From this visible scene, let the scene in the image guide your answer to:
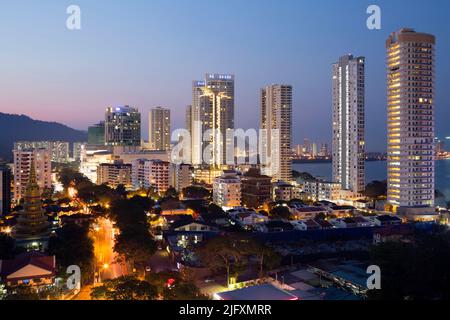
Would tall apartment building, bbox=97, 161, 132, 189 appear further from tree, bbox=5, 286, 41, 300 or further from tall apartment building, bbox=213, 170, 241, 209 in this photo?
tree, bbox=5, 286, 41, 300

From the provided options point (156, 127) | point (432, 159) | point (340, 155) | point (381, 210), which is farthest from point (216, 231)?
point (156, 127)

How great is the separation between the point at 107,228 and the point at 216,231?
301 centimetres

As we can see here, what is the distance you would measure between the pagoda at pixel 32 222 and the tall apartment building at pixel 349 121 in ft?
37.0

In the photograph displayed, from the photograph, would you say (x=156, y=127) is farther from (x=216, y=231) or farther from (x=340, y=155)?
(x=216, y=231)

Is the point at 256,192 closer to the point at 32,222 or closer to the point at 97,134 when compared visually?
the point at 32,222

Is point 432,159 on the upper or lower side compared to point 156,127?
lower

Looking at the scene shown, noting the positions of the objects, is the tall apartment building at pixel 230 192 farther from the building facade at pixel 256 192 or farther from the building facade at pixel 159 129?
the building facade at pixel 159 129

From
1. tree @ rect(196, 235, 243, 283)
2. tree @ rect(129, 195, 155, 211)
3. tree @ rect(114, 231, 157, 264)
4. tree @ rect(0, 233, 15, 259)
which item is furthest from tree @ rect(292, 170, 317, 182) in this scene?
tree @ rect(0, 233, 15, 259)

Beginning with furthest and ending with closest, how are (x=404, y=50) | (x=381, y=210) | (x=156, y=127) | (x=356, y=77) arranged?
1. (x=156, y=127)
2. (x=356, y=77)
3. (x=381, y=210)
4. (x=404, y=50)

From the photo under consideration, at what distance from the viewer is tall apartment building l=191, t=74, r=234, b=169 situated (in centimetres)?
2469

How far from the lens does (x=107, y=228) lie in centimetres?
1020

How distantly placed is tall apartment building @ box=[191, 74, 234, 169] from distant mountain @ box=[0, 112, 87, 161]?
10874 millimetres
